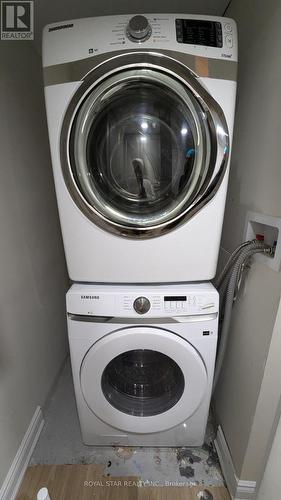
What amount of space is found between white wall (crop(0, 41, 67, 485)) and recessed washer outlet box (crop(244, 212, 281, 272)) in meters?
1.05

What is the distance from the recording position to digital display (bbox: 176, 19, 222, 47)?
0.81 metres

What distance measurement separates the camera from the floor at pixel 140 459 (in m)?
1.10

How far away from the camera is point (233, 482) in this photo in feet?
3.34

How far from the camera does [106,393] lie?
108 cm

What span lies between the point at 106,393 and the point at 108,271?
572 mm

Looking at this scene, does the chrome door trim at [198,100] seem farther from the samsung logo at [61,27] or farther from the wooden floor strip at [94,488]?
the wooden floor strip at [94,488]

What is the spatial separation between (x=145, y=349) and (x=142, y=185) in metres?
0.70

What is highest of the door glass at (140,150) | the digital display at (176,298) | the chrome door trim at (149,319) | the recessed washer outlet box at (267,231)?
the door glass at (140,150)

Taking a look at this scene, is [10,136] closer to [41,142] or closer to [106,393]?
[41,142]

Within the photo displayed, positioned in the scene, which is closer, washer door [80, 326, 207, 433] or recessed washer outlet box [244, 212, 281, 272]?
recessed washer outlet box [244, 212, 281, 272]

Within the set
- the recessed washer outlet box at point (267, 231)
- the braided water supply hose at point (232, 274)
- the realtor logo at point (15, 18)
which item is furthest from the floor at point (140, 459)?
the realtor logo at point (15, 18)

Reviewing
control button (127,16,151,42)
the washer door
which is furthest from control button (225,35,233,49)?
the washer door

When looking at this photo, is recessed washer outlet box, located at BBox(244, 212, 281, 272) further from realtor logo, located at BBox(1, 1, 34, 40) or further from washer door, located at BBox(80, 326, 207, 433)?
realtor logo, located at BBox(1, 1, 34, 40)

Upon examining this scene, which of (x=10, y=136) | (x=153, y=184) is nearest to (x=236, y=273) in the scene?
(x=153, y=184)
